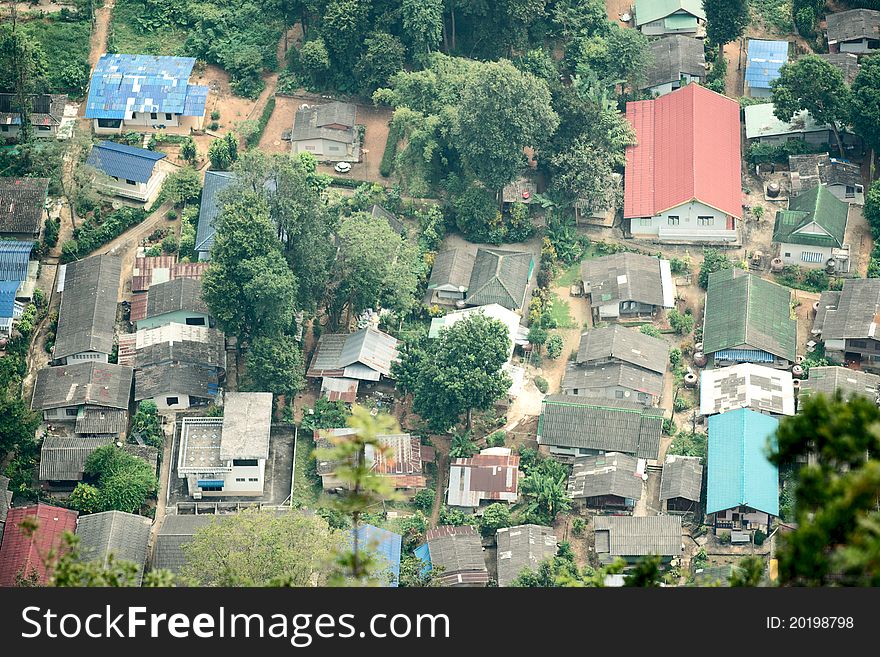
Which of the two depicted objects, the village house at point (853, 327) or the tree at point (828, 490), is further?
the village house at point (853, 327)

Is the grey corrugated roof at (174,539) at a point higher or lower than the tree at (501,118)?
lower

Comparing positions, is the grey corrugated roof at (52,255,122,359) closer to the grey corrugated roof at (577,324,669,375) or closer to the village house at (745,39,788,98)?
the grey corrugated roof at (577,324,669,375)

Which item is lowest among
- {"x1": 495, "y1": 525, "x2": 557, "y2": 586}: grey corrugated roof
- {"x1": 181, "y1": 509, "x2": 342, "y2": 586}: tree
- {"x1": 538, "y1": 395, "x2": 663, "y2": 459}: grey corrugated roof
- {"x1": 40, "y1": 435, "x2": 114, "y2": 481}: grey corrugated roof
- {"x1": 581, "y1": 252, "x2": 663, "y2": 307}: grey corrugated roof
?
{"x1": 181, "y1": 509, "x2": 342, "y2": 586}: tree

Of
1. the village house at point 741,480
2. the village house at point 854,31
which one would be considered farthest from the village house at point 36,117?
the village house at point 854,31

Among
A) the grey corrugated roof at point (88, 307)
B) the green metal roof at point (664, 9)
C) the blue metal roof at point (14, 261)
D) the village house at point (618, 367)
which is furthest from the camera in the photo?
the green metal roof at point (664, 9)

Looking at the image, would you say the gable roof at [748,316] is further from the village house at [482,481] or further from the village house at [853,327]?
the village house at [482,481]

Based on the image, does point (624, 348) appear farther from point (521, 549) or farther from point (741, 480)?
point (521, 549)

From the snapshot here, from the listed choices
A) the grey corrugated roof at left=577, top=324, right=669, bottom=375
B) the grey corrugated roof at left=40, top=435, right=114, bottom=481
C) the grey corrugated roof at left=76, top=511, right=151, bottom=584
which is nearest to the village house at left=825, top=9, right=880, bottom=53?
the grey corrugated roof at left=577, top=324, right=669, bottom=375
